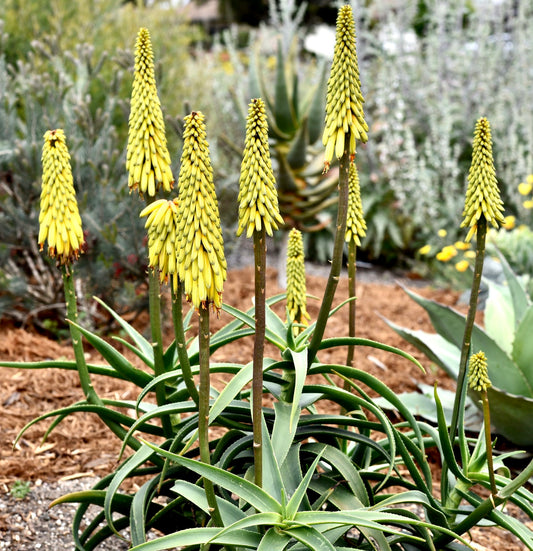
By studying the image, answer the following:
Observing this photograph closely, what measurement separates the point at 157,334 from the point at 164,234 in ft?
1.26

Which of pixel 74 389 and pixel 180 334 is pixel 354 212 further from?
pixel 74 389

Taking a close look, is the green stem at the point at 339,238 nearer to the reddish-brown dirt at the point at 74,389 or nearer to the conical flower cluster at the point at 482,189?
the conical flower cluster at the point at 482,189

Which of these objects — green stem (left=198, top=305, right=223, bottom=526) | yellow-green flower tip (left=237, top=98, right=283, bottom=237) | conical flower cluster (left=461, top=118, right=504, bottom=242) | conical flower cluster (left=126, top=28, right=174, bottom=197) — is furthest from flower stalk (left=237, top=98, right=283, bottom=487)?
conical flower cluster (left=461, top=118, right=504, bottom=242)

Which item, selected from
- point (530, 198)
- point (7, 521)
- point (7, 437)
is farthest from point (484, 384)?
point (530, 198)

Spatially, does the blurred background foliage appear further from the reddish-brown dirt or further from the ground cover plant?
the ground cover plant

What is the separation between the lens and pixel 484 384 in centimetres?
165

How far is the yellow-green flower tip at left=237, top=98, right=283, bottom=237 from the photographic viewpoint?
1.37 metres

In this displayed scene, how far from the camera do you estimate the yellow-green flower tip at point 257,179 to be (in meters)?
1.37

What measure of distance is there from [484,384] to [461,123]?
23.4 feet

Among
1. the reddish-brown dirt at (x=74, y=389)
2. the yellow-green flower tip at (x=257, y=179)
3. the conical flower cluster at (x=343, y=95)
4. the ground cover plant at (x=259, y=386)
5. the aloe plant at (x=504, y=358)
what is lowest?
the reddish-brown dirt at (x=74, y=389)

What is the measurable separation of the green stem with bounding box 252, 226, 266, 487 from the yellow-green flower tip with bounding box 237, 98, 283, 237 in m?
0.03

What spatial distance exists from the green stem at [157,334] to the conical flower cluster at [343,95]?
22.8 inches

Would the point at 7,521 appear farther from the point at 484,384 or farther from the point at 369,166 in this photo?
the point at 369,166

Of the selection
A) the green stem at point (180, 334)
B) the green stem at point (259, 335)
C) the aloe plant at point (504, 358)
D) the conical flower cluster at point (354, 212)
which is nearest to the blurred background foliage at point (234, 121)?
the aloe plant at point (504, 358)
